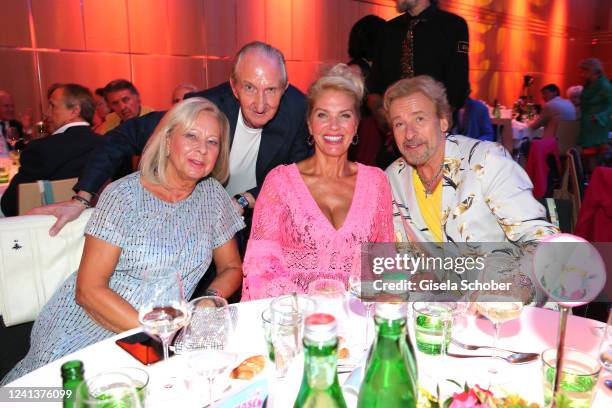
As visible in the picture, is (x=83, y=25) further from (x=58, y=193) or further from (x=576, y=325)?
(x=576, y=325)

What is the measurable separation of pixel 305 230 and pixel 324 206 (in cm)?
17

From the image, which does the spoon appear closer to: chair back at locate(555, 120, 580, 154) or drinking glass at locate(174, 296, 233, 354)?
drinking glass at locate(174, 296, 233, 354)

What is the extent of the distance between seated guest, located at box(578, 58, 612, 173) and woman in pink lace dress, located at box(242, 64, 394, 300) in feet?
19.1

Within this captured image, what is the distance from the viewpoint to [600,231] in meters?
2.74

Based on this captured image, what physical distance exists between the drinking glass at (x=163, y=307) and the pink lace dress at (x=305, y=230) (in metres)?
0.79

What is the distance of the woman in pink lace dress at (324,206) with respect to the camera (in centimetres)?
207

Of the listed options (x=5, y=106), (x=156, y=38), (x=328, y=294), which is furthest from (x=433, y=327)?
(x=156, y=38)

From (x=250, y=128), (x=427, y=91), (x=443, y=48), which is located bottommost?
(x=250, y=128)

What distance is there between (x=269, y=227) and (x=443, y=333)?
1.05m

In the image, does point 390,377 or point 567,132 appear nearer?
point 390,377

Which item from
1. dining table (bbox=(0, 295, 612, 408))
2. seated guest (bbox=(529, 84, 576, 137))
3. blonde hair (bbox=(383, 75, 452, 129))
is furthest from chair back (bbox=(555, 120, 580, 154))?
dining table (bbox=(0, 295, 612, 408))

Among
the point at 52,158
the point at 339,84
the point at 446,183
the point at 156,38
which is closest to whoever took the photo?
the point at 446,183

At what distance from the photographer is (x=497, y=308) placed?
45.6 inches

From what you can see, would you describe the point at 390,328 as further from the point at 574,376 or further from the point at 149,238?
the point at 149,238
